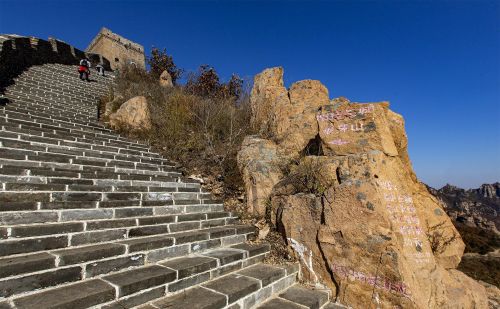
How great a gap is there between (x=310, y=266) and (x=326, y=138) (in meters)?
2.08

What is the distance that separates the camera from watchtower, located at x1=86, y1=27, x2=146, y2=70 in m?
25.3

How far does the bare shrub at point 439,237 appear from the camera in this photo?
4.37 m

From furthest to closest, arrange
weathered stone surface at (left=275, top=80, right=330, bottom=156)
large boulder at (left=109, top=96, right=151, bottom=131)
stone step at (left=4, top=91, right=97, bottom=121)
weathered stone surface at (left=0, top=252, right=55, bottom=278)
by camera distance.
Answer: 1. large boulder at (left=109, top=96, right=151, bottom=131)
2. stone step at (left=4, top=91, right=97, bottom=121)
3. weathered stone surface at (left=275, top=80, right=330, bottom=156)
4. weathered stone surface at (left=0, top=252, right=55, bottom=278)

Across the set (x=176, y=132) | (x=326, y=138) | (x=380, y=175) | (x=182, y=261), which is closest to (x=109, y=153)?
(x=176, y=132)

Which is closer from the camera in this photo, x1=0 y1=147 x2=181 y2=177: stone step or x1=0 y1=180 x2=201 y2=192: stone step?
x1=0 y1=180 x2=201 y2=192: stone step

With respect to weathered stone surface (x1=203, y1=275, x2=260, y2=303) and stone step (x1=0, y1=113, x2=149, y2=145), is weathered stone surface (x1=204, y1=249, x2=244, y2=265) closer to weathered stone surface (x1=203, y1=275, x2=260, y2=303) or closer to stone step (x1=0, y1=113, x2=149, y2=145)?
weathered stone surface (x1=203, y1=275, x2=260, y2=303)

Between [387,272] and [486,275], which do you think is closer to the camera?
[387,272]

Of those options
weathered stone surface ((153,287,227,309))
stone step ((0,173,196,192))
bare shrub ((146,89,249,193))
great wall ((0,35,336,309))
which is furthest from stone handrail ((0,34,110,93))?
weathered stone surface ((153,287,227,309))

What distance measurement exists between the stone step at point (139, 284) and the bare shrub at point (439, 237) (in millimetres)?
2579

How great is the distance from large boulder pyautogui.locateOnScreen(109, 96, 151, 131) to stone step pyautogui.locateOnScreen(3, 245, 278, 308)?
6.15 meters

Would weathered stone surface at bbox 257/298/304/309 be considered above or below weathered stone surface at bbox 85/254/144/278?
below

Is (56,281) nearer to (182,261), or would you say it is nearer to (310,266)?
(182,261)

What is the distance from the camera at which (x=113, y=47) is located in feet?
83.7

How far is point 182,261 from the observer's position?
326cm
